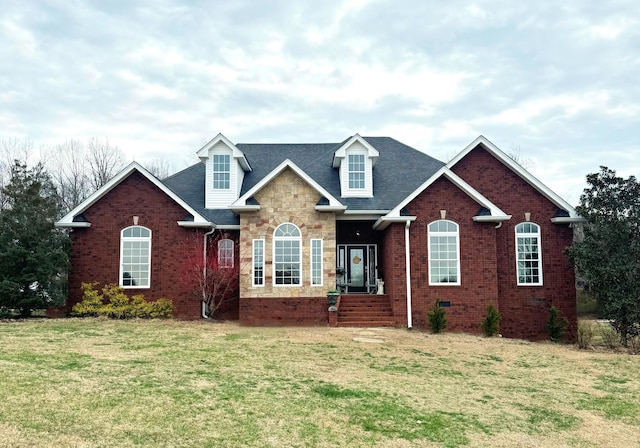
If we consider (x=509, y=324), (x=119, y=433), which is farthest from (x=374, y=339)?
(x=119, y=433)

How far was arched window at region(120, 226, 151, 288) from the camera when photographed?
20141mm

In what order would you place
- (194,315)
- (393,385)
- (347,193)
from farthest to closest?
(347,193) < (194,315) < (393,385)

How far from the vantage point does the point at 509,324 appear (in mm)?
19859

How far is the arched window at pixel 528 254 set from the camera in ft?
65.9

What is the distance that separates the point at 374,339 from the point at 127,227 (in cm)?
1045

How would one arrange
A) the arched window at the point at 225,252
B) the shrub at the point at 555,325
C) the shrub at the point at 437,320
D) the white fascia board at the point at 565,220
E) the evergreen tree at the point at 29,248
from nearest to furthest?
the shrub at the point at 437,320 → the shrub at the point at 555,325 → the evergreen tree at the point at 29,248 → the white fascia board at the point at 565,220 → the arched window at the point at 225,252

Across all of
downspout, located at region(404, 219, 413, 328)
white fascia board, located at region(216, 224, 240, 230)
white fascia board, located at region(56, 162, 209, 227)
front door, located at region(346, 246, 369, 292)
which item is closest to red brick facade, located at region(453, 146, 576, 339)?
downspout, located at region(404, 219, 413, 328)

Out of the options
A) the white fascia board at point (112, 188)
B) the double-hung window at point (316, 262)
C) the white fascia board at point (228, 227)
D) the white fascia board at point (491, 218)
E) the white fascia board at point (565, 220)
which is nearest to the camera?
the white fascia board at point (491, 218)

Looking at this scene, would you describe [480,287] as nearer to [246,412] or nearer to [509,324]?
[509,324]

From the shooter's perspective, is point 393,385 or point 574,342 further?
point 574,342

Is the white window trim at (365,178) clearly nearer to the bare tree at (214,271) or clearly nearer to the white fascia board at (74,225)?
the bare tree at (214,271)

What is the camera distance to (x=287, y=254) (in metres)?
19.6

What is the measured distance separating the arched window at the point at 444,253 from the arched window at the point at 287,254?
4705mm

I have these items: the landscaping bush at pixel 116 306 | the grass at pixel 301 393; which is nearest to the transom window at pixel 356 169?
the grass at pixel 301 393
